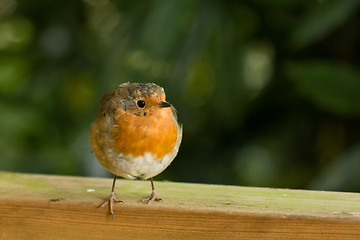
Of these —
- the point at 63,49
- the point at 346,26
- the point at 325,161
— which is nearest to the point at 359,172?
the point at 325,161

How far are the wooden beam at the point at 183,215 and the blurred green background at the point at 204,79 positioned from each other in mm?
729

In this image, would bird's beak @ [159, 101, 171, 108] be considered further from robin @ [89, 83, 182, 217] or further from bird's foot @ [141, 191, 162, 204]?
bird's foot @ [141, 191, 162, 204]

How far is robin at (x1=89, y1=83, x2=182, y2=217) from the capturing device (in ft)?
3.88

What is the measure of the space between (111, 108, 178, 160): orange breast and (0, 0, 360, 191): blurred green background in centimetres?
83

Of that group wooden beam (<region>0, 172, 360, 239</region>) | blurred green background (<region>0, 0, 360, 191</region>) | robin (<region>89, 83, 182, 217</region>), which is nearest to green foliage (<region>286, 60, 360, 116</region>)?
blurred green background (<region>0, 0, 360, 191</region>)

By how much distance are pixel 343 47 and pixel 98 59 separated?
1.11 metres

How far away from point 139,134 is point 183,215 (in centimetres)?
21

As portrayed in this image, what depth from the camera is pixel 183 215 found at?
1.11 meters

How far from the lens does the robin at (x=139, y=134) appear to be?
1184 mm

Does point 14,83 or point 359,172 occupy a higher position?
point 359,172

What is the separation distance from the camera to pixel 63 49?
253 centimetres

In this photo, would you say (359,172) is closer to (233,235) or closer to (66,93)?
(233,235)

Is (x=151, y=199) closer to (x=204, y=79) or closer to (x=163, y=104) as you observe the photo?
(x=163, y=104)

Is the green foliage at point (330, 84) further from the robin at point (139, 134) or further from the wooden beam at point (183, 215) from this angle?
the robin at point (139, 134)
